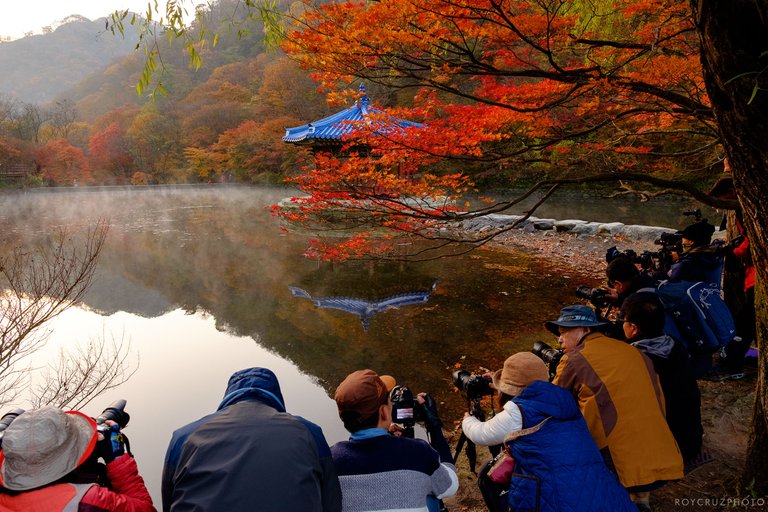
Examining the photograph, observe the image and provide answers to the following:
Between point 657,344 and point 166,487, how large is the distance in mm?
2073

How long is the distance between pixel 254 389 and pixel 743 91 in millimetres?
2099

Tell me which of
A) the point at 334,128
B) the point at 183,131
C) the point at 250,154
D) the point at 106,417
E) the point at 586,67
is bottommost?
the point at 106,417

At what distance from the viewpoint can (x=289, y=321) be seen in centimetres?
642

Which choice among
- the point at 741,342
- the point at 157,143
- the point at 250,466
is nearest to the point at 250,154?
the point at 157,143

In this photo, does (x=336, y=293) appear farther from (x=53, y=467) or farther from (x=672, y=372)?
(x=53, y=467)

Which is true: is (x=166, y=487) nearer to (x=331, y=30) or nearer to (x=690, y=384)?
(x=690, y=384)

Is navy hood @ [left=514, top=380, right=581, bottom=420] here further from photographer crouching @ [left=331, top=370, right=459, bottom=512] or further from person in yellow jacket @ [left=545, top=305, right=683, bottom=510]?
photographer crouching @ [left=331, top=370, right=459, bottom=512]

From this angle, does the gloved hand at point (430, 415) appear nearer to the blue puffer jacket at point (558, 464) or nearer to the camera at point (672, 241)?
the blue puffer jacket at point (558, 464)

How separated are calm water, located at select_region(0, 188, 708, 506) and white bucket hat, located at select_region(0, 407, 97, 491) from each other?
2.40 meters

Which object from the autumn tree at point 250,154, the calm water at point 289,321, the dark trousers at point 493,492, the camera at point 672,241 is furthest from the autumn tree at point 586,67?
the autumn tree at point 250,154

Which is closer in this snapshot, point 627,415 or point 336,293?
point 627,415

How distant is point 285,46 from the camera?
4.57m

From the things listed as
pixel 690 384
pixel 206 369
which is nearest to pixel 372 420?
pixel 690 384

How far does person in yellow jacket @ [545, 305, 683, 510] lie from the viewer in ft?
5.42
